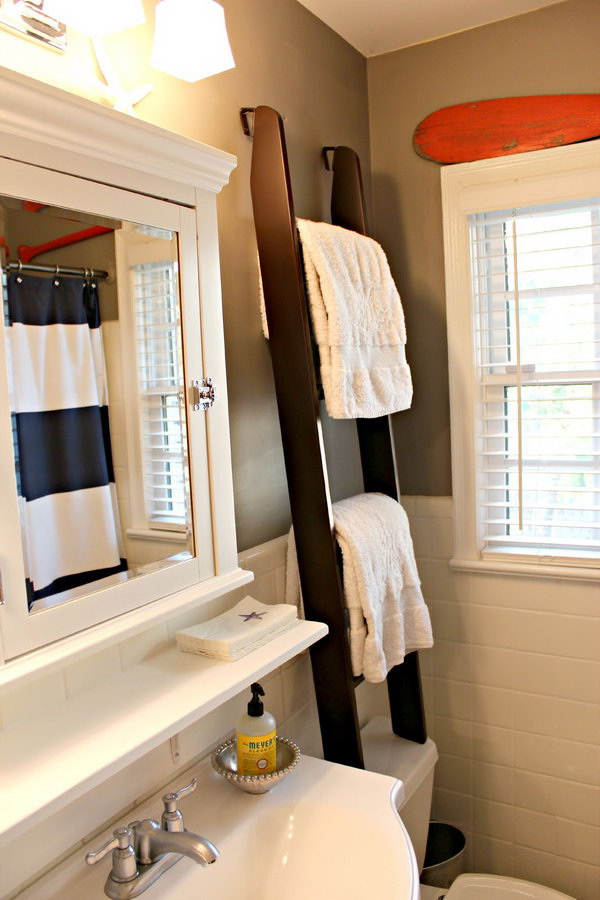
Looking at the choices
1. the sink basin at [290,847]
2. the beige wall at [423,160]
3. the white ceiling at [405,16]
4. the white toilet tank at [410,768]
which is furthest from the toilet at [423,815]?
the white ceiling at [405,16]

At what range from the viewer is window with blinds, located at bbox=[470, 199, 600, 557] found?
1.98 meters

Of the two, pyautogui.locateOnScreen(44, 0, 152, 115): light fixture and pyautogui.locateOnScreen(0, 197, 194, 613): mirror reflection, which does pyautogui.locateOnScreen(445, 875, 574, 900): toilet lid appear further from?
pyautogui.locateOnScreen(44, 0, 152, 115): light fixture

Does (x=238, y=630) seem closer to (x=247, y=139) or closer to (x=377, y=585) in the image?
(x=377, y=585)

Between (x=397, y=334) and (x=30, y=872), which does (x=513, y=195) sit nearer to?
(x=397, y=334)

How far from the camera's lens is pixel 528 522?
2.07m

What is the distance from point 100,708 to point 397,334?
3.45ft

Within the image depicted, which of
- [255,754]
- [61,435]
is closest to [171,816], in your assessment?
[255,754]

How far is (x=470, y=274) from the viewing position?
6.73ft

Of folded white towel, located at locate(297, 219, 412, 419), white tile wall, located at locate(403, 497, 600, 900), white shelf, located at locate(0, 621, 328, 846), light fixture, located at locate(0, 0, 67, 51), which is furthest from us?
white tile wall, located at locate(403, 497, 600, 900)

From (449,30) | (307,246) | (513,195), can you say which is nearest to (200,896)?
(307,246)

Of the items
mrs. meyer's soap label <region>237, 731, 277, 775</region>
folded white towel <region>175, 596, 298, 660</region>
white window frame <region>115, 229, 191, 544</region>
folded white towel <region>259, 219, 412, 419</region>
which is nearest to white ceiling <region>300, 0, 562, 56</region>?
folded white towel <region>259, 219, 412, 419</region>

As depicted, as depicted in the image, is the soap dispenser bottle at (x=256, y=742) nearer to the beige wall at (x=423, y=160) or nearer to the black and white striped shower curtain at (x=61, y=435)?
the black and white striped shower curtain at (x=61, y=435)

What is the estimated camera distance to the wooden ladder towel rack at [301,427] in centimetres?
147

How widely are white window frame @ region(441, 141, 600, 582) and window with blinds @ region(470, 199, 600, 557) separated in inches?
1.2
